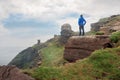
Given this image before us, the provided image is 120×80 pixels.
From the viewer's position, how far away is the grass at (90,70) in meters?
19.7

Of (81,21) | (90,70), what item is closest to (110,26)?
(81,21)

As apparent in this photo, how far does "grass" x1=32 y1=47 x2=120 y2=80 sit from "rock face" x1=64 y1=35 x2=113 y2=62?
1130 cm

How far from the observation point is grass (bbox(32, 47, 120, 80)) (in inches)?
776

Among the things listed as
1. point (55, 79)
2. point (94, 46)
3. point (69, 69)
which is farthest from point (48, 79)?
point (94, 46)

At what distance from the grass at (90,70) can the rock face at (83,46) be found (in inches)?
445

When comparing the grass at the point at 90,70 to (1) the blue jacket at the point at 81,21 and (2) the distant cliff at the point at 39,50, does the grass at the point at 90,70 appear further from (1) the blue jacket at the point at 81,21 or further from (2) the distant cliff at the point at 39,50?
(2) the distant cliff at the point at 39,50

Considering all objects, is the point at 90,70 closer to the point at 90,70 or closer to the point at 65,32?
the point at 90,70

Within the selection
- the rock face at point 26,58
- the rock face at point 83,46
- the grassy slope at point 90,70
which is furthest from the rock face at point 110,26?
the rock face at point 26,58

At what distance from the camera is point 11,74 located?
62.5 feet

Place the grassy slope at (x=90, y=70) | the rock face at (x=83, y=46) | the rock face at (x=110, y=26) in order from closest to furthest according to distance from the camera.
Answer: the grassy slope at (x=90, y=70) → the rock face at (x=83, y=46) → the rock face at (x=110, y=26)

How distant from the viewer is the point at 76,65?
22188 mm

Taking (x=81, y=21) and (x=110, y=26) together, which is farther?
(x=110, y=26)

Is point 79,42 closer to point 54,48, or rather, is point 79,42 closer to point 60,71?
point 60,71

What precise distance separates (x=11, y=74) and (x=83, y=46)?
2166 cm
